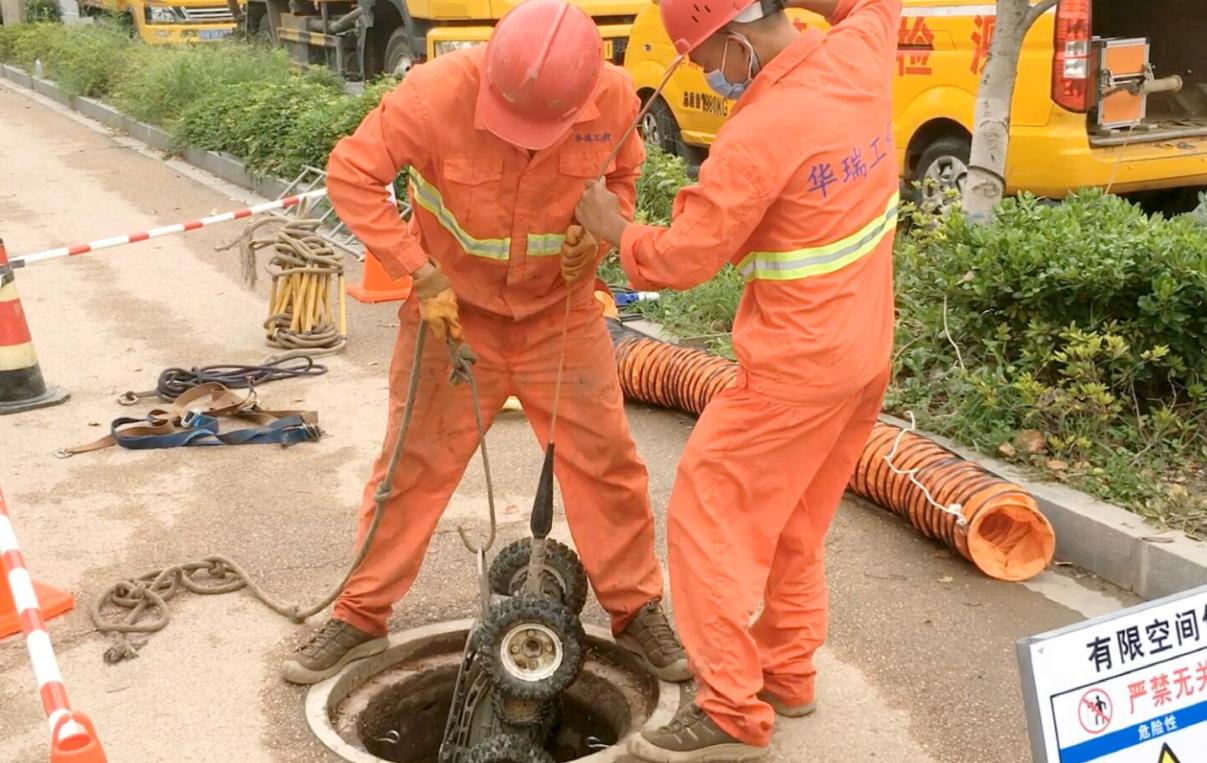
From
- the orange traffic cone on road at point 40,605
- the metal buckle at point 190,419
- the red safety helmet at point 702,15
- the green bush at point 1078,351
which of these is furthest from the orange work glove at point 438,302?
the metal buckle at point 190,419

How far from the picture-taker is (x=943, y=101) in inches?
323

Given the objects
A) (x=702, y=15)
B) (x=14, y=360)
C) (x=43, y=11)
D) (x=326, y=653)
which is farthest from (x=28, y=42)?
(x=702, y=15)

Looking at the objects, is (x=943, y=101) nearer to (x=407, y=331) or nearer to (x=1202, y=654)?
(x=407, y=331)

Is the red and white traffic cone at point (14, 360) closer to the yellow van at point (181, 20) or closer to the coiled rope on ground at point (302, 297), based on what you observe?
the coiled rope on ground at point (302, 297)

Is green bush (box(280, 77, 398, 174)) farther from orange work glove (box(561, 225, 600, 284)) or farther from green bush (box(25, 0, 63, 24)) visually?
green bush (box(25, 0, 63, 24))

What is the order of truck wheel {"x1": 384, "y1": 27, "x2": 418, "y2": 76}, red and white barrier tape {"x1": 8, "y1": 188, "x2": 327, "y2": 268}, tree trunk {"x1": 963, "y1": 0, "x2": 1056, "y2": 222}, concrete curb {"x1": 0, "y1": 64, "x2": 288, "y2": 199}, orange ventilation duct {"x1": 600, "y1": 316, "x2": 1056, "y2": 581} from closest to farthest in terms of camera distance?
1. orange ventilation duct {"x1": 600, "y1": 316, "x2": 1056, "y2": 581}
2. tree trunk {"x1": 963, "y1": 0, "x2": 1056, "y2": 222}
3. red and white barrier tape {"x1": 8, "y1": 188, "x2": 327, "y2": 268}
4. concrete curb {"x1": 0, "y1": 64, "x2": 288, "y2": 199}
5. truck wheel {"x1": 384, "y1": 27, "x2": 418, "y2": 76}

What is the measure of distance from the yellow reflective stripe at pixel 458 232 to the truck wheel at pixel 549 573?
32.6 inches

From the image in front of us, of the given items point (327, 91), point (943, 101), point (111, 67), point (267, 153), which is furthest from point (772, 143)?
point (111, 67)

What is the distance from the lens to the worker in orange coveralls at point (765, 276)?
130 inches

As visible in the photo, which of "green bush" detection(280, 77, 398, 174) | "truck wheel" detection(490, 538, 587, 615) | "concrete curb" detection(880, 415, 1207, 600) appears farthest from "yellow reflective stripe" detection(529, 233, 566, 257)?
"green bush" detection(280, 77, 398, 174)

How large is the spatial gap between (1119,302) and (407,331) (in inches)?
113

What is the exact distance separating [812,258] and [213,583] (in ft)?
8.17

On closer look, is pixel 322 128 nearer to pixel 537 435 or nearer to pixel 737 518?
pixel 537 435

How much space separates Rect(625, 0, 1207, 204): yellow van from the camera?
753cm
